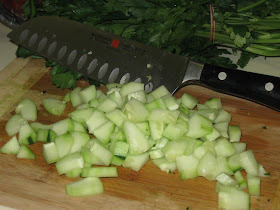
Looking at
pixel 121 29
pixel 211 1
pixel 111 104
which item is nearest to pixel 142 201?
pixel 111 104

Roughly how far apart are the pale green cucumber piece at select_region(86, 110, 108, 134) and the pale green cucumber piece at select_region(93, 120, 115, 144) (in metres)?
0.05

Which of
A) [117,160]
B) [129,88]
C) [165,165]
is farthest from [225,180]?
[129,88]

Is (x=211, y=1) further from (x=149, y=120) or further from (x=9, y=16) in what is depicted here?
(x=9, y=16)

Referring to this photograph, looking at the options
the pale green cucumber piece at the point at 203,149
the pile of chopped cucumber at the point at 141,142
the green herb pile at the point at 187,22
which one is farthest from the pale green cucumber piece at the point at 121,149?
the green herb pile at the point at 187,22

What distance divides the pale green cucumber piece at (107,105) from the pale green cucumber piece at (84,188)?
43cm

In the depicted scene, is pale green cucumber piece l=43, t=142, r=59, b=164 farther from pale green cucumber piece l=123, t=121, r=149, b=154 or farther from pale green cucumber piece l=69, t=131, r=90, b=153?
pale green cucumber piece l=123, t=121, r=149, b=154

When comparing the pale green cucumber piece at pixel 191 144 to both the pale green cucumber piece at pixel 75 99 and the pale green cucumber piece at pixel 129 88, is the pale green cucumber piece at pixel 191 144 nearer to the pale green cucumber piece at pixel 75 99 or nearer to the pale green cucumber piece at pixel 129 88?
the pale green cucumber piece at pixel 129 88

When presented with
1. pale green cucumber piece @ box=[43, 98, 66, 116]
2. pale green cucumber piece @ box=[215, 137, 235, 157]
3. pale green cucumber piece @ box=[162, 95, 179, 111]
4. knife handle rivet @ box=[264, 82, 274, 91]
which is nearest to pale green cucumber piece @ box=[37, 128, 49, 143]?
pale green cucumber piece @ box=[43, 98, 66, 116]

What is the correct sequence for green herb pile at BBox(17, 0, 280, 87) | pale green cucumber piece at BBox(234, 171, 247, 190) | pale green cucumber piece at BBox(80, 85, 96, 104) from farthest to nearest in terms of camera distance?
green herb pile at BBox(17, 0, 280, 87) < pale green cucumber piece at BBox(80, 85, 96, 104) < pale green cucumber piece at BBox(234, 171, 247, 190)

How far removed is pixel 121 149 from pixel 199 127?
1.31ft

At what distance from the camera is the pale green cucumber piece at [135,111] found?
1781 millimetres

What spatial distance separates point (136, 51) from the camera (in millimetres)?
2180

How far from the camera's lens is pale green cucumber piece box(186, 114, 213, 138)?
177cm

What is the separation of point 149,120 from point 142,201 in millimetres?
421
